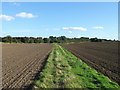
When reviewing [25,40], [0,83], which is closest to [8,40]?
[25,40]

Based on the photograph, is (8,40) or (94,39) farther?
(94,39)

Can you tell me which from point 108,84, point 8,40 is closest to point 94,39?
Answer: point 8,40

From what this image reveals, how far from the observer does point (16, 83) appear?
834cm

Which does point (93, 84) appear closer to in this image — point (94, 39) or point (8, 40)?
point (8, 40)

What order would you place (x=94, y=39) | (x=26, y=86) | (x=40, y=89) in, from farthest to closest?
(x=94, y=39)
(x=26, y=86)
(x=40, y=89)

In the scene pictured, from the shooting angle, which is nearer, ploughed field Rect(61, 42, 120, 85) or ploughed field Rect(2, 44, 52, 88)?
ploughed field Rect(2, 44, 52, 88)

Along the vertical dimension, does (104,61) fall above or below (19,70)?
below

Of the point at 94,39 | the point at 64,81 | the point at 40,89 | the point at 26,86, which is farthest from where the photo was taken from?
the point at 94,39

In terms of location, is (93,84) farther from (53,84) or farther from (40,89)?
(40,89)

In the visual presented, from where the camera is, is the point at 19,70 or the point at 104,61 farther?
the point at 104,61

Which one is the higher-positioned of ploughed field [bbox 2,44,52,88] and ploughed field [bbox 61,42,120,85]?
ploughed field [bbox 2,44,52,88]

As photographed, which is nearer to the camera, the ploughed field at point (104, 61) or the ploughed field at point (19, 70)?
the ploughed field at point (19, 70)

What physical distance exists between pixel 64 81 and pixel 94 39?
114 metres

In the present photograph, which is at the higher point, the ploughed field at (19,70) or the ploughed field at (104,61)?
the ploughed field at (19,70)
